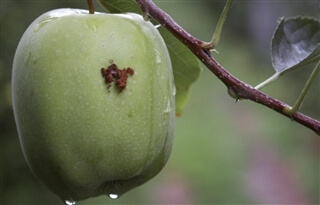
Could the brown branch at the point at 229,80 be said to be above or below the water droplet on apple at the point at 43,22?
below

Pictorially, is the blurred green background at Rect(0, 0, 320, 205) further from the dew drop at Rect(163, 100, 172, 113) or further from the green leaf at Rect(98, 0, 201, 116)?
the dew drop at Rect(163, 100, 172, 113)

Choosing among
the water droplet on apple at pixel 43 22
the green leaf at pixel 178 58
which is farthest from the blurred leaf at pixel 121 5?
the water droplet on apple at pixel 43 22

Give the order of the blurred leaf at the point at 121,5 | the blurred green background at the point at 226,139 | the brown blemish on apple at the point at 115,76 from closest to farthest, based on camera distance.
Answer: the brown blemish on apple at the point at 115,76 → the blurred leaf at the point at 121,5 → the blurred green background at the point at 226,139

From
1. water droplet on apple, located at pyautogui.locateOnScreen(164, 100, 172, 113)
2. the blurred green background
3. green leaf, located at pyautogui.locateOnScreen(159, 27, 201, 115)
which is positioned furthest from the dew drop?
the blurred green background

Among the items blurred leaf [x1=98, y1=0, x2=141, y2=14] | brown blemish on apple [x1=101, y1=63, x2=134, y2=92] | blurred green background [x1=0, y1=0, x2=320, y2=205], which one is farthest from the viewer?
blurred green background [x1=0, y1=0, x2=320, y2=205]

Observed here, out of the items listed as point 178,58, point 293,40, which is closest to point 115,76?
point 178,58

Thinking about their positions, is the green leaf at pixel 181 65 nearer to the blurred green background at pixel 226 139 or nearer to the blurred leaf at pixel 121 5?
the blurred leaf at pixel 121 5

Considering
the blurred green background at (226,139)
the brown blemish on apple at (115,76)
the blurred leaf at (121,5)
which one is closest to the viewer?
the brown blemish on apple at (115,76)
